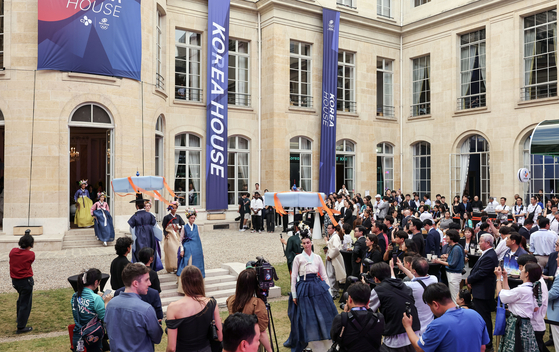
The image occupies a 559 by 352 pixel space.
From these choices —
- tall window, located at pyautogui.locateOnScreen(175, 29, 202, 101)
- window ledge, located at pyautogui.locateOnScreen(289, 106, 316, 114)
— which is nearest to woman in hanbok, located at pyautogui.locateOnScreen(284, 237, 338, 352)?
tall window, located at pyautogui.locateOnScreen(175, 29, 202, 101)

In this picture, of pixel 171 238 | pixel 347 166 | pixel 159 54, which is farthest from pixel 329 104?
pixel 171 238

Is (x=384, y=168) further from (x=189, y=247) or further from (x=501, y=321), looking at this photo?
(x=501, y=321)

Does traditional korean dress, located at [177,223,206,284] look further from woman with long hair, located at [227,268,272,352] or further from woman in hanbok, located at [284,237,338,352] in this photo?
woman with long hair, located at [227,268,272,352]

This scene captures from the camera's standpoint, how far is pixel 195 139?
63.9ft

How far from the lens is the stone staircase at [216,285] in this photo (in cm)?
878

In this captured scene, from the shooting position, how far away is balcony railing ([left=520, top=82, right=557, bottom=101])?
1869 cm

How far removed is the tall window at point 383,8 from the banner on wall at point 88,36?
43.5ft

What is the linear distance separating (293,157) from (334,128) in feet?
7.78

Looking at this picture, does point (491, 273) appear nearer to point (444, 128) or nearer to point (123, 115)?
point (123, 115)

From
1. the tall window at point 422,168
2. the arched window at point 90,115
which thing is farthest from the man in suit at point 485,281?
the tall window at point 422,168

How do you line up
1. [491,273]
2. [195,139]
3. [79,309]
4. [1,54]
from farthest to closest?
[195,139] → [1,54] → [491,273] → [79,309]

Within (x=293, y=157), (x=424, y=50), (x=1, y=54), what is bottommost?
(x=293, y=157)

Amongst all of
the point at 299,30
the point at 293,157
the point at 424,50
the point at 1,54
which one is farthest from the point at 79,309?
the point at 424,50

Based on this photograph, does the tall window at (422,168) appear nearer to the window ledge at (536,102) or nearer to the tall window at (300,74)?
the window ledge at (536,102)
